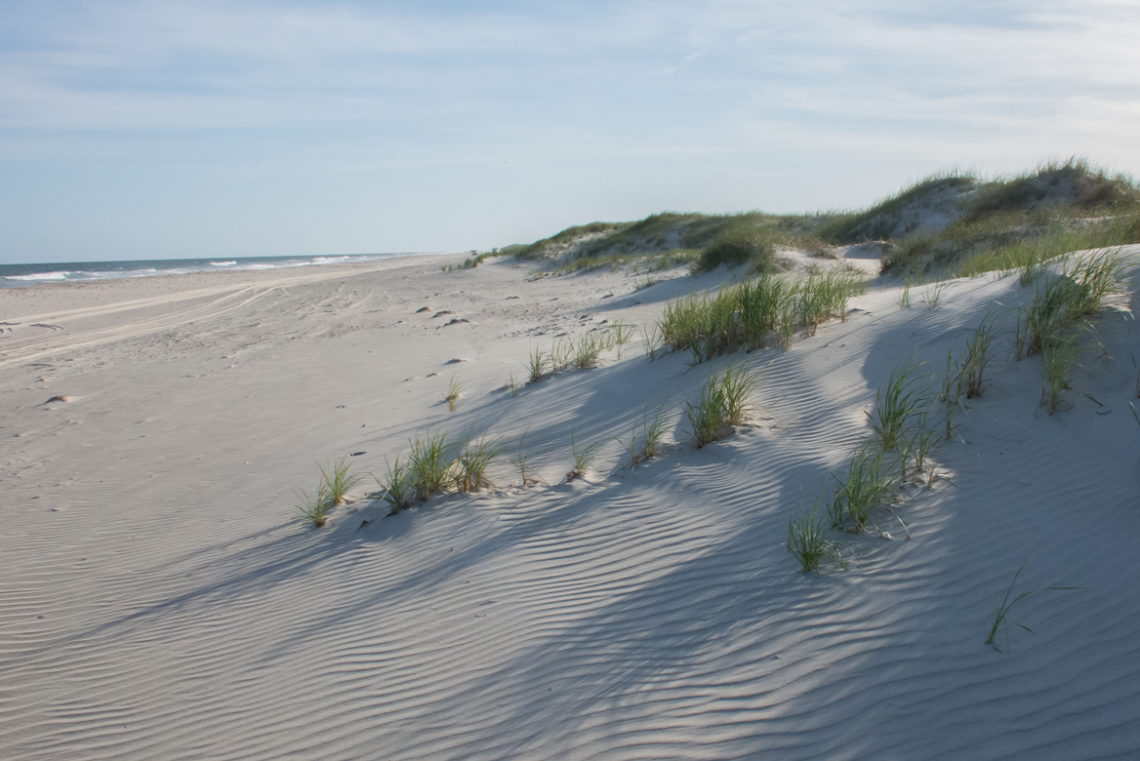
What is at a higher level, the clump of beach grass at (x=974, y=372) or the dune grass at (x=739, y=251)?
the dune grass at (x=739, y=251)

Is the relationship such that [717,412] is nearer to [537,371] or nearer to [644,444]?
[644,444]

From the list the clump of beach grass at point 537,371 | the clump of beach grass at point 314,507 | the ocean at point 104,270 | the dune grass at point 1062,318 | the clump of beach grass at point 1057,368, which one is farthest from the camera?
the ocean at point 104,270

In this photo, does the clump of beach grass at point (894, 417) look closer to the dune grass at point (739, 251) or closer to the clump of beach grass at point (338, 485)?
the clump of beach grass at point (338, 485)

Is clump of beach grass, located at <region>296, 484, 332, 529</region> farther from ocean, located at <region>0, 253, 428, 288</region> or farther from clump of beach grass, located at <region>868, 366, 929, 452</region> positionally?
ocean, located at <region>0, 253, 428, 288</region>

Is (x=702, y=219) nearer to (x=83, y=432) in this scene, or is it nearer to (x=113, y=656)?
(x=83, y=432)

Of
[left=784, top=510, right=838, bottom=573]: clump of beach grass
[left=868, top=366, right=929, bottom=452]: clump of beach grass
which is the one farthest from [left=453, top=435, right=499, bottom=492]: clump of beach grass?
[left=868, top=366, right=929, bottom=452]: clump of beach grass

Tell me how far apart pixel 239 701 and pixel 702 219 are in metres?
26.3

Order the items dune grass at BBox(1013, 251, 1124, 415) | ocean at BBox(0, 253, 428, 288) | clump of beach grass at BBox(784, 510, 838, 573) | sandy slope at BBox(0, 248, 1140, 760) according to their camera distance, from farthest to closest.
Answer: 1. ocean at BBox(0, 253, 428, 288)
2. dune grass at BBox(1013, 251, 1124, 415)
3. clump of beach grass at BBox(784, 510, 838, 573)
4. sandy slope at BBox(0, 248, 1140, 760)

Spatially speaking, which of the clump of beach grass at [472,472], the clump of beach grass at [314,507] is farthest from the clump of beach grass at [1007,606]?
the clump of beach grass at [314,507]

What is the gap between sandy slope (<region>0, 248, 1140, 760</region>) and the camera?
2512mm

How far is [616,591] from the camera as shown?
11.2ft

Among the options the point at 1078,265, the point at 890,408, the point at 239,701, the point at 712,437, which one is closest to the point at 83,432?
the point at 239,701

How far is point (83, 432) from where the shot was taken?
7.27m

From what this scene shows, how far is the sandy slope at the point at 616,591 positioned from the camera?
2.51 meters
